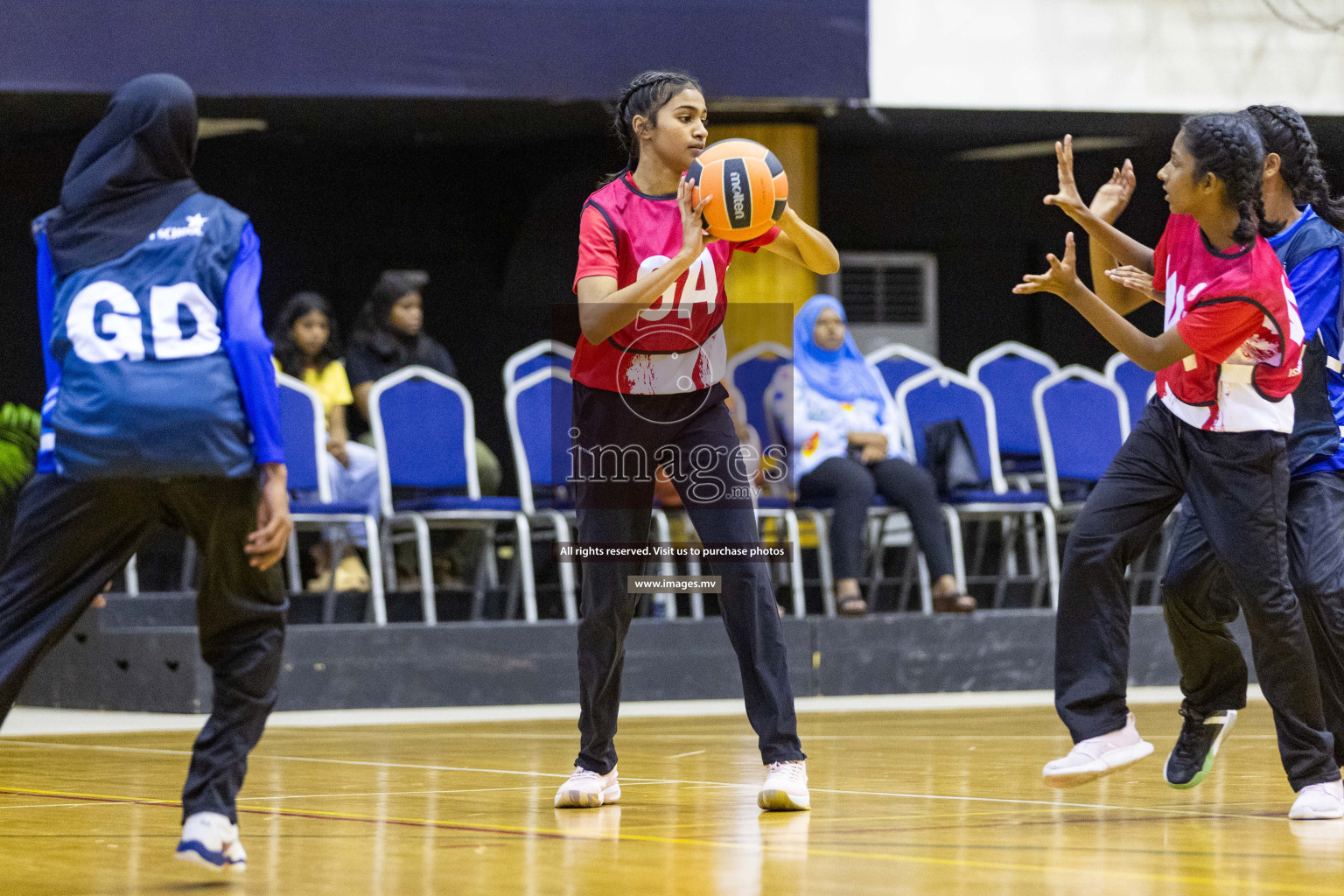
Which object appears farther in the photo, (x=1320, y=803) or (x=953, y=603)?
(x=953, y=603)

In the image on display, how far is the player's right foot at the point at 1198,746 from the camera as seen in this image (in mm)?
4559

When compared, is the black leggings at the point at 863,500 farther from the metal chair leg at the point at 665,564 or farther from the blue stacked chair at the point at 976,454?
the metal chair leg at the point at 665,564

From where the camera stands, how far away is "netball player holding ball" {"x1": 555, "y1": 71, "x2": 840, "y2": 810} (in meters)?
4.27

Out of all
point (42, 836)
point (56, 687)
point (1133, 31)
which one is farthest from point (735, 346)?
point (42, 836)

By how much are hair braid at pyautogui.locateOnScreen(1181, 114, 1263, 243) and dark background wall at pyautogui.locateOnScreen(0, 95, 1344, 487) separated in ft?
23.2

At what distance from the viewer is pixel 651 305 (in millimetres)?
4266

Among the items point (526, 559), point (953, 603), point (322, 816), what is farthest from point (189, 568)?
point (322, 816)

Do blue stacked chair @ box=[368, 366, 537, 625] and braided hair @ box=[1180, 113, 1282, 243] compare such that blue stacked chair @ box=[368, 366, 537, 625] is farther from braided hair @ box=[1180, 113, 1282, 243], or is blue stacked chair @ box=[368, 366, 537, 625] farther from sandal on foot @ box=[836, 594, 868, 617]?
braided hair @ box=[1180, 113, 1282, 243]

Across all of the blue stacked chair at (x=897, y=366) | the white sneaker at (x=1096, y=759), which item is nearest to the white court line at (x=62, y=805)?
the white sneaker at (x=1096, y=759)

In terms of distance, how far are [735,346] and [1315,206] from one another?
601 centimetres

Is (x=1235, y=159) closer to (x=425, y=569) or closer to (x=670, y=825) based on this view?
(x=670, y=825)

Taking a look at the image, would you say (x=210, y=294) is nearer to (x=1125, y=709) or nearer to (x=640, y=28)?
(x=1125, y=709)

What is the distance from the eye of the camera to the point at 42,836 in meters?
3.92

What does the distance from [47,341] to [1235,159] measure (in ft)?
8.38
